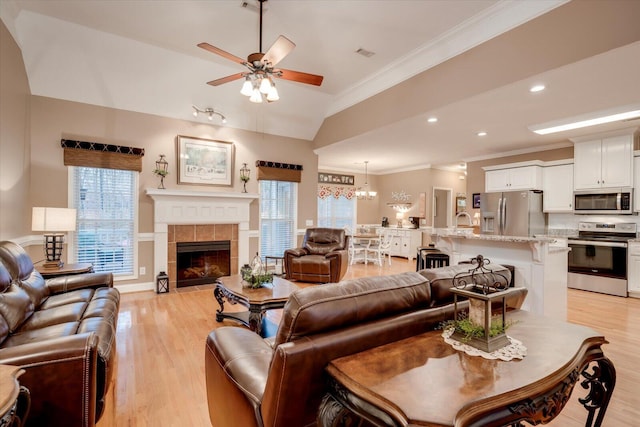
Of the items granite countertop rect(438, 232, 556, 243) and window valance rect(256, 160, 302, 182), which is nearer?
granite countertop rect(438, 232, 556, 243)

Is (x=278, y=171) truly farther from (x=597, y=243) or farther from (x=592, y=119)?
(x=597, y=243)

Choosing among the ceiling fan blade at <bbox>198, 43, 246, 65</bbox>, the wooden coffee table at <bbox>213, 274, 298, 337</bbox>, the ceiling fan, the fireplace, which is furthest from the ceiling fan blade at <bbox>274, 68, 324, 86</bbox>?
the fireplace

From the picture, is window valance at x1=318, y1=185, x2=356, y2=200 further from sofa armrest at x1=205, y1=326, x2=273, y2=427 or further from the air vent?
sofa armrest at x1=205, y1=326, x2=273, y2=427

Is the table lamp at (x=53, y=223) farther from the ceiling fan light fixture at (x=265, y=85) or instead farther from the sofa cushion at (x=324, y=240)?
the sofa cushion at (x=324, y=240)

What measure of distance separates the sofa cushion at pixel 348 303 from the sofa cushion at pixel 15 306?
2.01 meters

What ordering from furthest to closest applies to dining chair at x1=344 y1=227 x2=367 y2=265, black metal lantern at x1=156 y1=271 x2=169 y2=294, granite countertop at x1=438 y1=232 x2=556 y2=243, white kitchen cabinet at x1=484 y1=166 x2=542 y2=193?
dining chair at x1=344 y1=227 x2=367 y2=265, white kitchen cabinet at x1=484 y1=166 x2=542 y2=193, black metal lantern at x1=156 y1=271 x2=169 y2=294, granite countertop at x1=438 y1=232 x2=556 y2=243

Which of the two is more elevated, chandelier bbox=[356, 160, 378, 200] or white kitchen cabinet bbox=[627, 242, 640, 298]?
chandelier bbox=[356, 160, 378, 200]

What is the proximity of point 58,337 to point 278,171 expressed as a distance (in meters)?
4.72

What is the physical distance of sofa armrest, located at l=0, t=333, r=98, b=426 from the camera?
1311 mm

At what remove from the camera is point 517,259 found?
10.6ft

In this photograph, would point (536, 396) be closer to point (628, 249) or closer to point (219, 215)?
point (219, 215)

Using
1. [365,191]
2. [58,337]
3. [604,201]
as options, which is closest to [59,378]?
[58,337]

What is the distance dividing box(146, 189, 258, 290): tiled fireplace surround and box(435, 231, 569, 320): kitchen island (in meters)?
3.93

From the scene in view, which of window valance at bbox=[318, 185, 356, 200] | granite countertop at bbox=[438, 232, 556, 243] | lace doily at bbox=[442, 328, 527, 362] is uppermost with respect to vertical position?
window valance at bbox=[318, 185, 356, 200]
